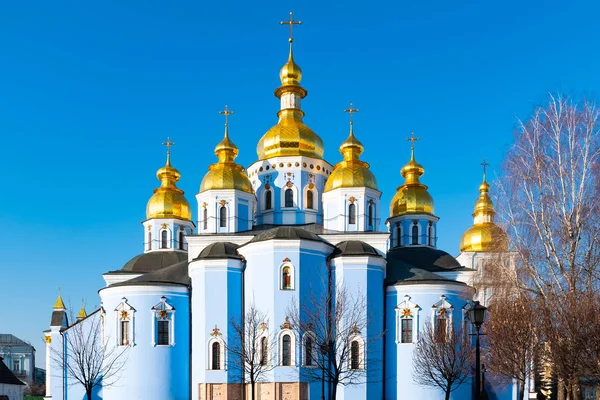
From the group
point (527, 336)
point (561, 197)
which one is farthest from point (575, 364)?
point (561, 197)

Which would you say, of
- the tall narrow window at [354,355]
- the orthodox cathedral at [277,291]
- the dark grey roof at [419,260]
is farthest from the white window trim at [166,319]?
the dark grey roof at [419,260]

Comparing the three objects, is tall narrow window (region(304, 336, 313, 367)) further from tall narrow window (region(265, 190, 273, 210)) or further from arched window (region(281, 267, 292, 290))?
tall narrow window (region(265, 190, 273, 210))

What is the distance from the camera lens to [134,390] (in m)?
32.4

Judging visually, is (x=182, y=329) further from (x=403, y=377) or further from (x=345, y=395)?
(x=403, y=377)

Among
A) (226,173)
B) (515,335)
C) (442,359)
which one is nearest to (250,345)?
(442,359)

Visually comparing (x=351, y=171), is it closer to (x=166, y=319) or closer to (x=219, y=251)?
(x=219, y=251)

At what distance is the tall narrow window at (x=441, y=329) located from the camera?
99.6ft

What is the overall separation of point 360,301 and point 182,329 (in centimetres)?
814

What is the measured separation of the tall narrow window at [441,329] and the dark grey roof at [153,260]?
15015 millimetres

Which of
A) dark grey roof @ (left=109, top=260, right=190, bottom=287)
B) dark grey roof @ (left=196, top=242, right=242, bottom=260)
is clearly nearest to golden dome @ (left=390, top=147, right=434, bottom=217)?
dark grey roof @ (left=196, top=242, right=242, bottom=260)

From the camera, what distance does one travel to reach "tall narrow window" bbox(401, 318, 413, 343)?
3300 cm

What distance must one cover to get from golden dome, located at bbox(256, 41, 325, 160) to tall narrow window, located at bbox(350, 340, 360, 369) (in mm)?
11526

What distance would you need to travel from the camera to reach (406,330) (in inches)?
1304

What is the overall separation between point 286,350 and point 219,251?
5.36 m
